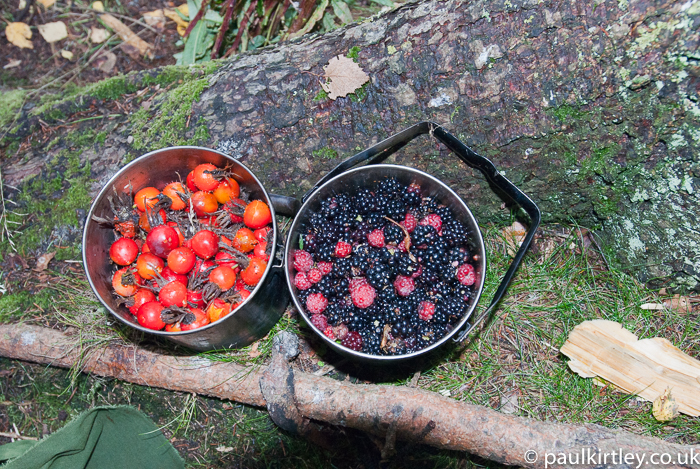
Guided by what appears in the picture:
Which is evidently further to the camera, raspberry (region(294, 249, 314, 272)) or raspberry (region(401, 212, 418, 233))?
raspberry (region(401, 212, 418, 233))

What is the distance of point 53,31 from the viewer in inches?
170

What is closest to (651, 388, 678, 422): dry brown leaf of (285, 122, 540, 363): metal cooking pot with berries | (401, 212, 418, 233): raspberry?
(285, 122, 540, 363): metal cooking pot with berries

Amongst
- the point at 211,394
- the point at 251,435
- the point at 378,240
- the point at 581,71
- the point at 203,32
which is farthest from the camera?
the point at 203,32

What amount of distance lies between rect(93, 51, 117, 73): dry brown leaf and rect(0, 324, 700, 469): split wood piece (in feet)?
9.02

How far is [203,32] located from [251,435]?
129 inches

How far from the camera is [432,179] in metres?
2.57

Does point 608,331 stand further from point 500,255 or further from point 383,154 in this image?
point 383,154

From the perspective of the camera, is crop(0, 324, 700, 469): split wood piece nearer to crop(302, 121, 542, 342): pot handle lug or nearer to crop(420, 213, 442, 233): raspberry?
crop(302, 121, 542, 342): pot handle lug

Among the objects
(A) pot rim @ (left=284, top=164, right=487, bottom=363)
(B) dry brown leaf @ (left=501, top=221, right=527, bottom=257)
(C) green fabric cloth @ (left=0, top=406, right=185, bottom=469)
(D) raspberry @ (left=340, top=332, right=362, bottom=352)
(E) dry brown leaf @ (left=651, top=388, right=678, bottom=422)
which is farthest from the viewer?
(B) dry brown leaf @ (left=501, top=221, right=527, bottom=257)

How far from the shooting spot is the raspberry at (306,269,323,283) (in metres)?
2.51

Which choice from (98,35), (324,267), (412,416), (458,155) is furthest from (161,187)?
(98,35)

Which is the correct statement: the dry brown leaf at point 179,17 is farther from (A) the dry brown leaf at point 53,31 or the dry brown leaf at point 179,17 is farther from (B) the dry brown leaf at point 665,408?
(B) the dry brown leaf at point 665,408

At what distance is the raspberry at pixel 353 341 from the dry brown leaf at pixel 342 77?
1.44 m

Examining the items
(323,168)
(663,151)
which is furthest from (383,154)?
(663,151)
